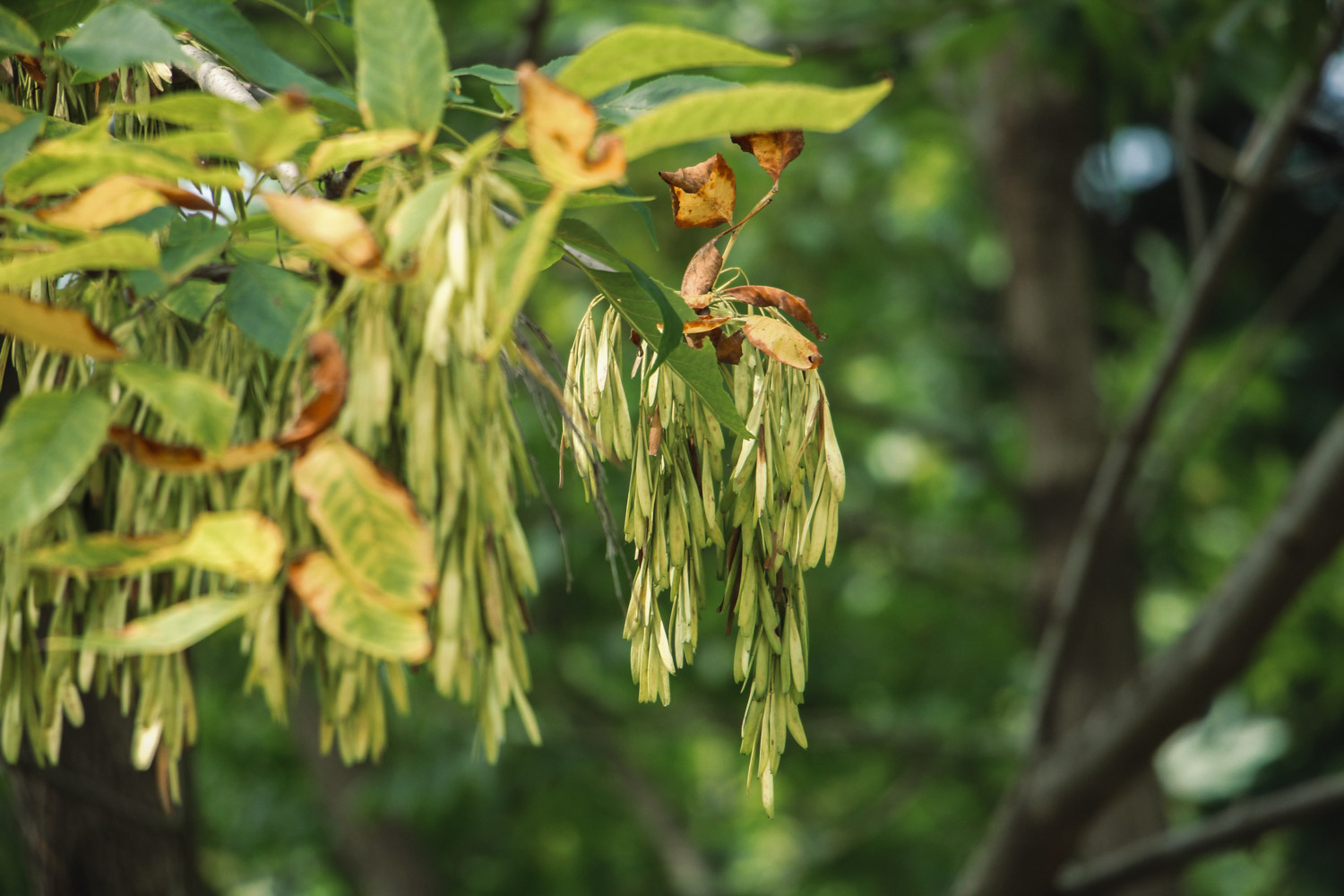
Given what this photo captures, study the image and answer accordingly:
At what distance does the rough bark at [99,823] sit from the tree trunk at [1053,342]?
2675 millimetres

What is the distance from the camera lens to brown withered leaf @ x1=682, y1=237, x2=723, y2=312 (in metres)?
0.76

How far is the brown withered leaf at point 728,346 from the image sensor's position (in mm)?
731

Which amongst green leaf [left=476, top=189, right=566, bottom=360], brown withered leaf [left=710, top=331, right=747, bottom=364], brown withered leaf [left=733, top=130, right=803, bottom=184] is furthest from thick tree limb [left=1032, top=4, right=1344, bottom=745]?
green leaf [left=476, top=189, right=566, bottom=360]

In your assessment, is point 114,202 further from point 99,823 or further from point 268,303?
point 99,823

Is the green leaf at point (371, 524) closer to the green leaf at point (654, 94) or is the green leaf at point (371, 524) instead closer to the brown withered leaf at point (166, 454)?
the brown withered leaf at point (166, 454)

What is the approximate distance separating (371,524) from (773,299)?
0.37 metres

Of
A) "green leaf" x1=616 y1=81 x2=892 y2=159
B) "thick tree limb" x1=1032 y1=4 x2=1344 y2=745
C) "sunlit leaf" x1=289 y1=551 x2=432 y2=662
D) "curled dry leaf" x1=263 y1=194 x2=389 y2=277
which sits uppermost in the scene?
"green leaf" x1=616 y1=81 x2=892 y2=159

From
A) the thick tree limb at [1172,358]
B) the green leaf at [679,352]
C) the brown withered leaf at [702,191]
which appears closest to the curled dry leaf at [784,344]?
the green leaf at [679,352]

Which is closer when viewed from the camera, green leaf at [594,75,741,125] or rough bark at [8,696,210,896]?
green leaf at [594,75,741,125]

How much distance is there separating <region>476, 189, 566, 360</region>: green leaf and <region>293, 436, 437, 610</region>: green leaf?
0.25 feet

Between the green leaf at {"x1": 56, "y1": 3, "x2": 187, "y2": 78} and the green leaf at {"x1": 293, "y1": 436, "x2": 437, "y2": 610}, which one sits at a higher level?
the green leaf at {"x1": 56, "y1": 3, "x2": 187, "y2": 78}

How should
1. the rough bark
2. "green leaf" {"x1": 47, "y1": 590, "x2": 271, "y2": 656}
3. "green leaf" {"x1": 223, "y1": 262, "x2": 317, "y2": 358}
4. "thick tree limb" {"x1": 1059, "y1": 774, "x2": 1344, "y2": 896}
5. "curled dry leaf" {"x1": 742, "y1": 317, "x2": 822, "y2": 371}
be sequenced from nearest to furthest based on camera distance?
"green leaf" {"x1": 47, "y1": 590, "x2": 271, "y2": 656}
"green leaf" {"x1": 223, "y1": 262, "x2": 317, "y2": 358}
"curled dry leaf" {"x1": 742, "y1": 317, "x2": 822, "y2": 371}
the rough bark
"thick tree limb" {"x1": 1059, "y1": 774, "x2": 1344, "y2": 896}

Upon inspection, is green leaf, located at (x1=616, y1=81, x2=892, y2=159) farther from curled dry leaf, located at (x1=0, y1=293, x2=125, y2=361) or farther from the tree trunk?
the tree trunk

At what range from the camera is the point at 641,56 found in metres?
0.52
